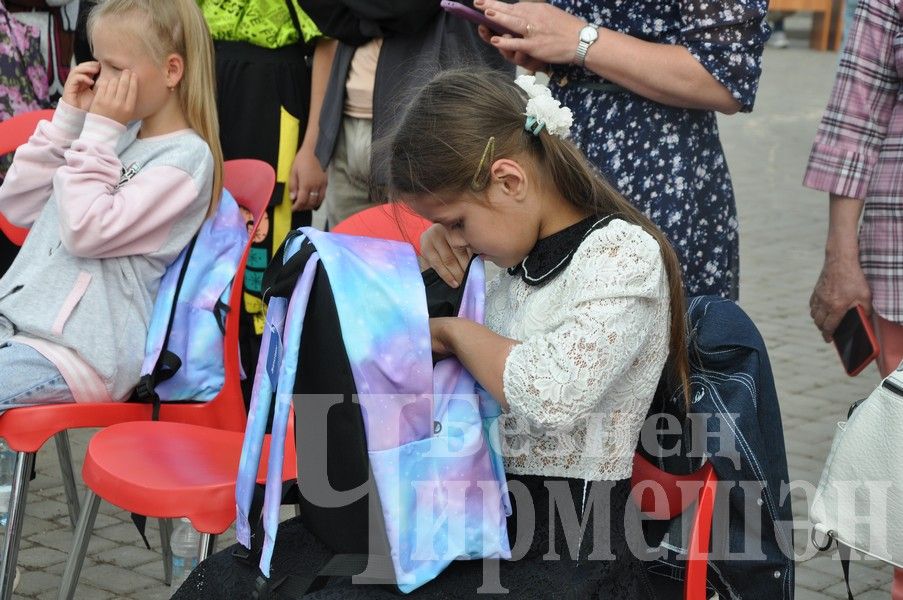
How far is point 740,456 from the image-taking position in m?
2.01

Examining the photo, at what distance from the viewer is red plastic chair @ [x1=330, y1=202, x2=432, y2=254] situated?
8.75 ft

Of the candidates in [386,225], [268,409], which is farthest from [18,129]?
[268,409]

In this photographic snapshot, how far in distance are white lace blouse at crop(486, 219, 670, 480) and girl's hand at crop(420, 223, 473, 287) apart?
0.10 metres

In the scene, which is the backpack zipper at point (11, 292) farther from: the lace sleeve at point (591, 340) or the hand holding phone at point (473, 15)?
the lace sleeve at point (591, 340)

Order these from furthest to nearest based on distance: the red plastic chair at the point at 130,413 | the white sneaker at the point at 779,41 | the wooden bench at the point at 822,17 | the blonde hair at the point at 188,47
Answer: the white sneaker at the point at 779,41 < the wooden bench at the point at 822,17 < the blonde hair at the point at 188,47 < the red plastic chair at the point at 130,413

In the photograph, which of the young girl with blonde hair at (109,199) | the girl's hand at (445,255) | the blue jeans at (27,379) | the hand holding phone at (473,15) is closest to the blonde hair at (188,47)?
the young girl with blonde hair at (109,199)

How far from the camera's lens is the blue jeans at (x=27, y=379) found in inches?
104

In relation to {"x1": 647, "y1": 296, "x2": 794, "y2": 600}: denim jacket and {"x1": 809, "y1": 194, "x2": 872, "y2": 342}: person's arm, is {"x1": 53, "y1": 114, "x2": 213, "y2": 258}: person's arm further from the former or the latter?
{"x1": 809, "y1": 194, "x2": 872, "y2": 342}: person's arm

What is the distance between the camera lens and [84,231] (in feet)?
8.96

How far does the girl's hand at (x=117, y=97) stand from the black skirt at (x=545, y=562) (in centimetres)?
120

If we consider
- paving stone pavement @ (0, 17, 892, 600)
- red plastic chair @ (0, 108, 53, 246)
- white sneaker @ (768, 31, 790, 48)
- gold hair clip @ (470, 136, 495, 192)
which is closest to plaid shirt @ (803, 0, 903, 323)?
paving stone pavement @ (0, 17, 892, 600)

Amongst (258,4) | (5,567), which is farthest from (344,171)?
(5,567)

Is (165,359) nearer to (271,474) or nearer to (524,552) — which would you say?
(271,474)

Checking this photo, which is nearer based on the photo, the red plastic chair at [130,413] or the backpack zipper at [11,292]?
the red plastic chair at [130,413]
